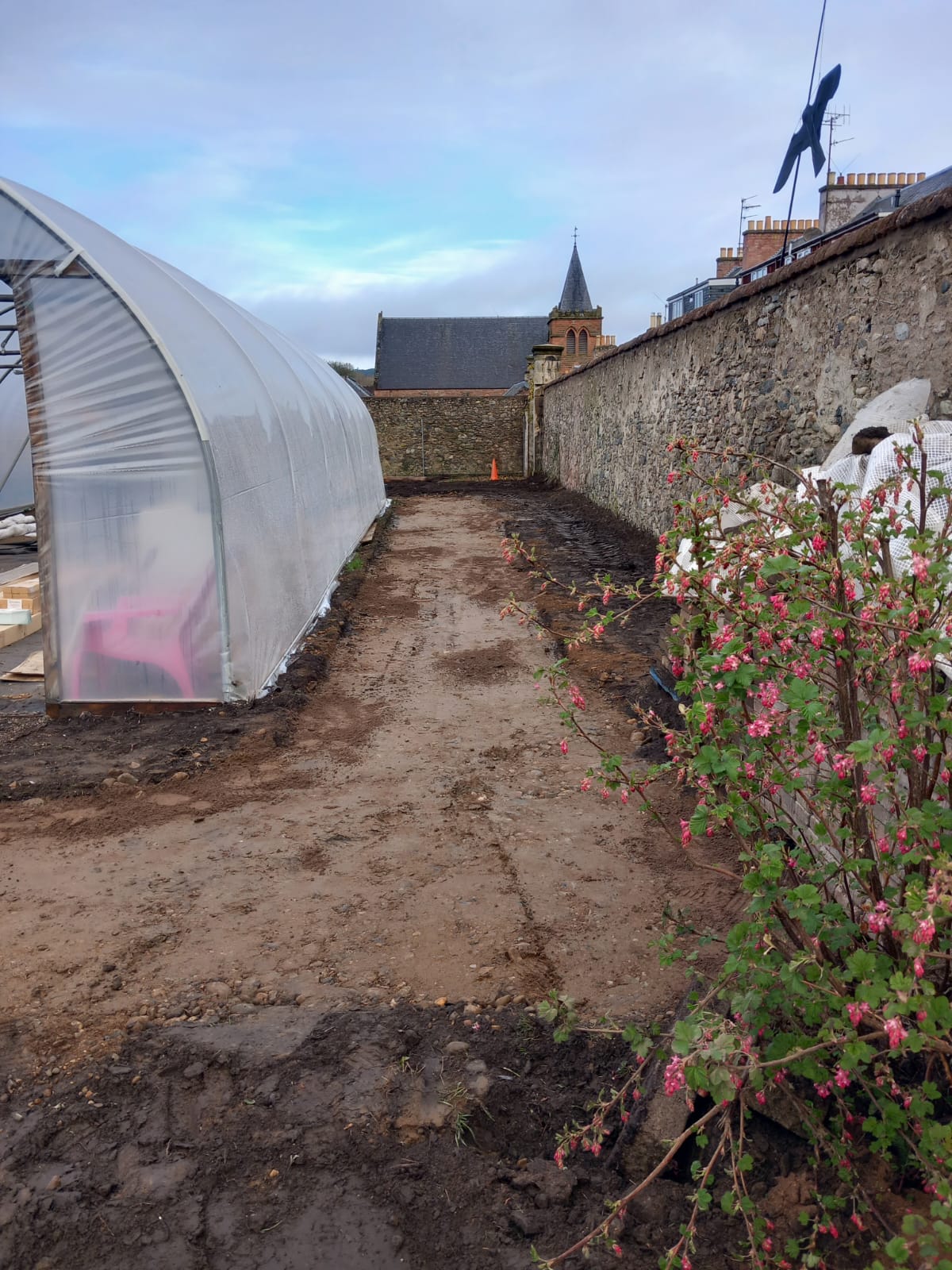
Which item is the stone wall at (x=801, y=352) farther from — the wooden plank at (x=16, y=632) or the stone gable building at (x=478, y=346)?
the stone gable building at (x=478, y=346)

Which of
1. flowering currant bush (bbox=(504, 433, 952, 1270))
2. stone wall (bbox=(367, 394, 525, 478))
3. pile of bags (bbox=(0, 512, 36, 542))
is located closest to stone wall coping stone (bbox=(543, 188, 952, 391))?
flowering currant bush (bbox=(504, 433, 952, 1270))

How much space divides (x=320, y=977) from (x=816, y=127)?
8.50 m

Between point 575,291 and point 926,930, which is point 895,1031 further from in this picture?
point 575,291

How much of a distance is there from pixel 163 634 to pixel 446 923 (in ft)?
11.1

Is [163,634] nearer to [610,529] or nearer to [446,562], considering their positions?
[446,562]

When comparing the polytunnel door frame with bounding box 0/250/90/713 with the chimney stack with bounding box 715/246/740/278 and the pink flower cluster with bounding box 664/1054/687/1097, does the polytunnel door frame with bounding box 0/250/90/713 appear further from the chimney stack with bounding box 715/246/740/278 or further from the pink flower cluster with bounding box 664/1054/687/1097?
the chimney stack with bounding box 715/246/740/278

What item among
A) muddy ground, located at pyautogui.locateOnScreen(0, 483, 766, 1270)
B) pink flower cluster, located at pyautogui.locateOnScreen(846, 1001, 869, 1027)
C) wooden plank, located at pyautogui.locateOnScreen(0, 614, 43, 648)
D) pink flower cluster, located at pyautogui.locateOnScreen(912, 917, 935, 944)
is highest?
pink flower cluster, located at pyautogui.locateOnScreen(912, 917, 935, 944)

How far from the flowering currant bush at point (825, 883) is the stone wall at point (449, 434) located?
25.4 m

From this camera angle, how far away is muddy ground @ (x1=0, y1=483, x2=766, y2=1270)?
2.26m

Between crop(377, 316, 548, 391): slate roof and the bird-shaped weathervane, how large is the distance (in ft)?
113

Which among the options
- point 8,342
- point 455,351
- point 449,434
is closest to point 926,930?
point 8,342

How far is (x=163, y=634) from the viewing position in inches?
239

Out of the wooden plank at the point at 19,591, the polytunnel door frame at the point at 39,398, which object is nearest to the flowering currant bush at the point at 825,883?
the polytunnel door frame at the point at 39,398

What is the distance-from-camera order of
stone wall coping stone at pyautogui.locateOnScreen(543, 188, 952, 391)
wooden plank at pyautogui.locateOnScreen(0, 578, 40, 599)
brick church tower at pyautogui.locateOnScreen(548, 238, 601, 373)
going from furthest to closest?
brick church tower at pyautogui.locateOnScreen(548, 238, 601, 373)
wooden plank at pyautogui.locateOnScreen(0, 578, 40, 599)
stone wall coping stone at pyautogui.locateOnScreen(543, 188, 952, 391)
